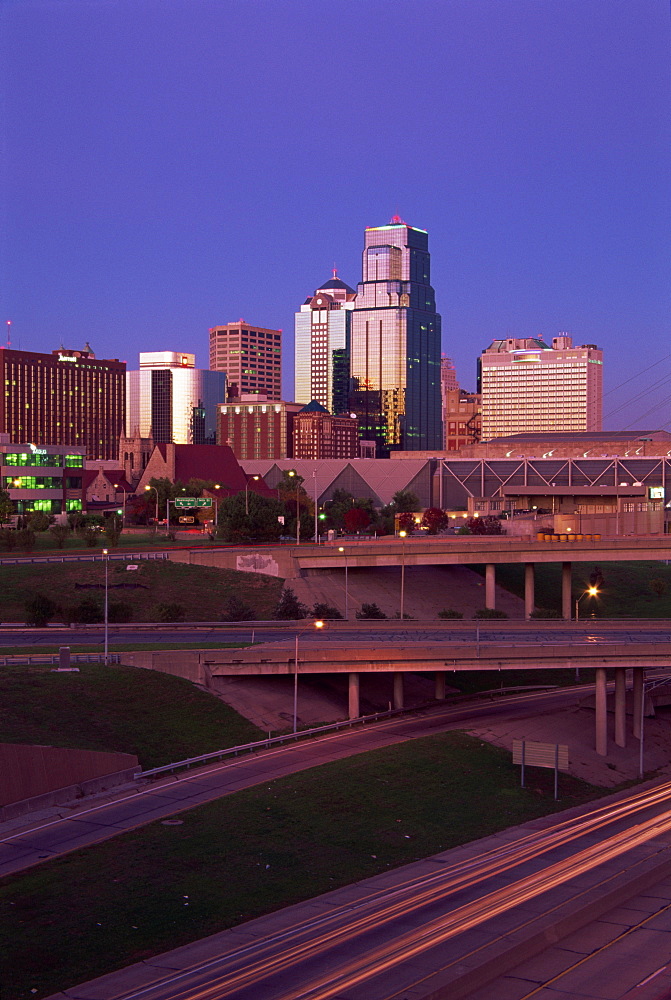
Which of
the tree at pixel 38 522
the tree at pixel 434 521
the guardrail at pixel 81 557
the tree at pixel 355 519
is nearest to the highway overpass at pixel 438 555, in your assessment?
the guardrail at pixel 81 557

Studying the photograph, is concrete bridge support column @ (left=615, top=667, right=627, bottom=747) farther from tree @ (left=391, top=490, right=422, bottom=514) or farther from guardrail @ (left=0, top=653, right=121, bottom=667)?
tree @ (left=391, top=490, right=422, bottom=514)

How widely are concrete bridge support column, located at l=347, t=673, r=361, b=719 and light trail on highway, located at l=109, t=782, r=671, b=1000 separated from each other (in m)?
18.1

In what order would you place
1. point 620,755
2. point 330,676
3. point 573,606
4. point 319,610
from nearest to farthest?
point 620,755 → point 330,676 → point 319,610 → point 573,606

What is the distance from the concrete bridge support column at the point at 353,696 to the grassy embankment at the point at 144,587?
28089 mm

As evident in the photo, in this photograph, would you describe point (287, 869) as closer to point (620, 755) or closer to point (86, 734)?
point (86, 734)

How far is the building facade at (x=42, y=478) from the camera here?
157250mm

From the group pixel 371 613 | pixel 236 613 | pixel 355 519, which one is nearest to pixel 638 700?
pixel 371 613

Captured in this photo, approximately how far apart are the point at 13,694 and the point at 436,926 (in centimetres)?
2628

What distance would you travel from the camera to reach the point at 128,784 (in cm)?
4219

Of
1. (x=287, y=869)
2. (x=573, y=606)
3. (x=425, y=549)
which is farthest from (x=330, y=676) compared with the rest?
(x=573, y=606)

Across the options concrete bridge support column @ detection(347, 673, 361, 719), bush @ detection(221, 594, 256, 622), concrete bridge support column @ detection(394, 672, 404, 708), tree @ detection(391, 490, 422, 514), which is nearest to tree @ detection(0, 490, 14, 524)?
bush @ detection(221, 594, 256, 622)

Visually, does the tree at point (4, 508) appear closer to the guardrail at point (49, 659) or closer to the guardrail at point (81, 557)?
the guardrail at point (81, 557)

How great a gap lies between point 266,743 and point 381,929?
22.1 m

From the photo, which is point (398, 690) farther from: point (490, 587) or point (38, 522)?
point (38, 522)
